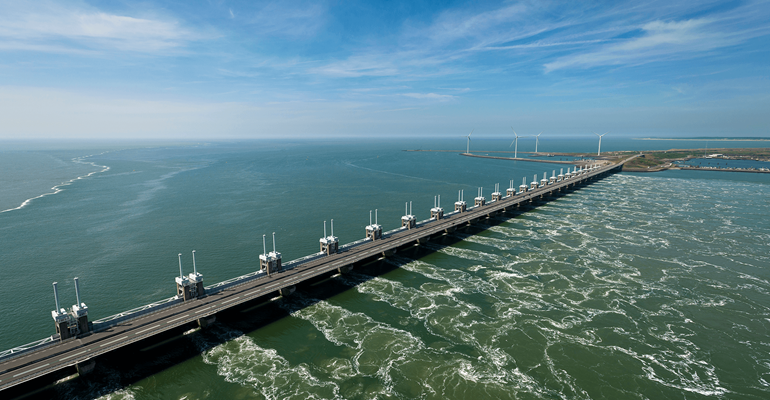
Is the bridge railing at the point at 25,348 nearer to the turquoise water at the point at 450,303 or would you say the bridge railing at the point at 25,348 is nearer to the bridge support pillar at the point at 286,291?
the turquoise water at the point at 450,303

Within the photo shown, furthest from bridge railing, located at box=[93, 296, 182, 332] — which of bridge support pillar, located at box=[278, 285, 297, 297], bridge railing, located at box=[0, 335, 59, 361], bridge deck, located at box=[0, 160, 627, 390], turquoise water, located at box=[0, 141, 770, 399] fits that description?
bridge support pillar, located at box=[278, 285, 297, 297]

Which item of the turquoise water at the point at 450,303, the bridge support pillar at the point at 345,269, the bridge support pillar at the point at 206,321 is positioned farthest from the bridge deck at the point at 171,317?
the turquoise water at the point at 450,303

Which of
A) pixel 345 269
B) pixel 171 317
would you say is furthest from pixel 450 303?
pixel 171 317

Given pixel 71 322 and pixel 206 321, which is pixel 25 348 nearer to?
pixel 71 322

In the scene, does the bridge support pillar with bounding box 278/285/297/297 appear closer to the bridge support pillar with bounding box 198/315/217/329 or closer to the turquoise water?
the turquoise water

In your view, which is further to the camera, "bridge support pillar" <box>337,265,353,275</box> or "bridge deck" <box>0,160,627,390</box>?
"bridge support pillar" <box>337,265,353,275</box>

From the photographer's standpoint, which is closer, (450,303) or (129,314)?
(129,314)
